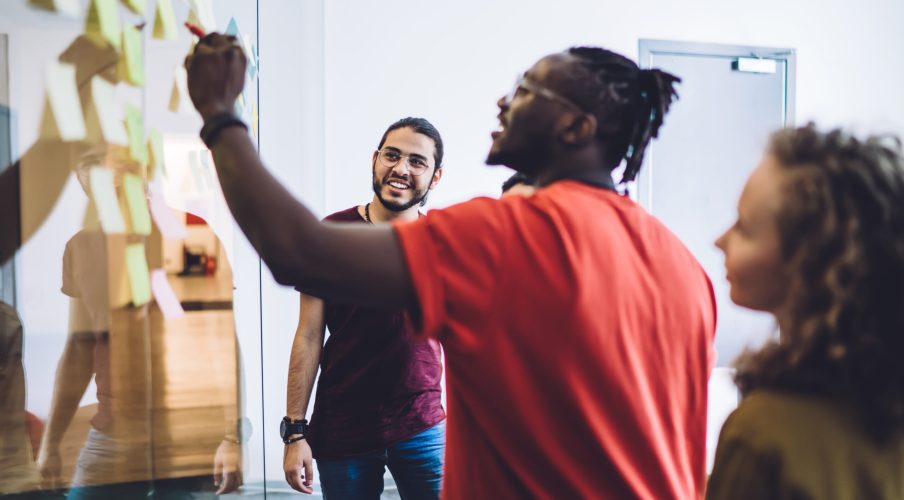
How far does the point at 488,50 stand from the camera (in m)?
3.14

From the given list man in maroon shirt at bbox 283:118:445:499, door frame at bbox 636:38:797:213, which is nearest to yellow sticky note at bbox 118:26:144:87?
man in maroon shirt at bbox 283:118:445:499

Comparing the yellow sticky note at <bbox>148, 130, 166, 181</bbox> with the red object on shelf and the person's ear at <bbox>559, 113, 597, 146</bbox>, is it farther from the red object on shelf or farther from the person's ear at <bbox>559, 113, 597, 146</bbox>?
the person's ear at <bbox>559, 113, 597, 146</bbox>

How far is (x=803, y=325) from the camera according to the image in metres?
0.59

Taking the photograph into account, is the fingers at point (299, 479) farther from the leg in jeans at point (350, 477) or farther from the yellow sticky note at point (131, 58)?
the yellow sticky note at point (131, 58)

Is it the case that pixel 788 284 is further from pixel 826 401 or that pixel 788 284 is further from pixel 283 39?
pixel 283 39

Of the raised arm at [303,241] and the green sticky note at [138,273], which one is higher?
the raised arm at [303,241]

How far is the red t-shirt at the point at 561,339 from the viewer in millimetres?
730

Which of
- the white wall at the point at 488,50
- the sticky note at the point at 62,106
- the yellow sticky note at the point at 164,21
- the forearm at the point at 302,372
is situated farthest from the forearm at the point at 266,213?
the white wall at the point at 488,50

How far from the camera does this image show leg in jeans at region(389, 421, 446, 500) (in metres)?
1.66

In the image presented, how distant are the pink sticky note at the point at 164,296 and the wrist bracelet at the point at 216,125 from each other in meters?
0.52

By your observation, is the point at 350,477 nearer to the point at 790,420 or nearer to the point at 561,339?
the point at 561,339

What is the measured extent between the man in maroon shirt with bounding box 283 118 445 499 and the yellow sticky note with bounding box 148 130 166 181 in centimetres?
65

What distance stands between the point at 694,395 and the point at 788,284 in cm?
33

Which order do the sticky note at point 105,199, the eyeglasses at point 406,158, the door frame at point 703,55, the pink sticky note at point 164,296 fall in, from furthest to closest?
the door frame at point 703,55
the eyeglasses at point 406,158
the pink sticky note at point 164,296
the sticky note at point 105,199
